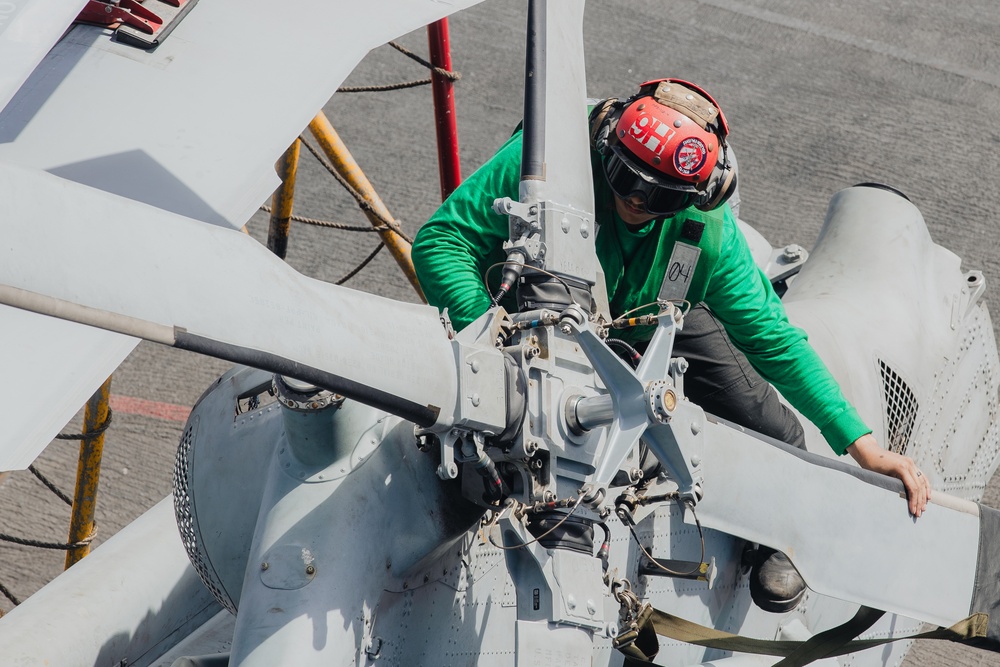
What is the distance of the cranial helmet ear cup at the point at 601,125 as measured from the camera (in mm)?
3158

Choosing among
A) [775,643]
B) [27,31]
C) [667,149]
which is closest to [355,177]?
[667,149]

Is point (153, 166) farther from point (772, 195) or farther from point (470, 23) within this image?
point (470, 23)

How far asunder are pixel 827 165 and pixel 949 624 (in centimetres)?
558

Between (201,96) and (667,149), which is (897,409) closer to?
(667,149)

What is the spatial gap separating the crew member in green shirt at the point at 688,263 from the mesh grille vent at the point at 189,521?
84 centimetres

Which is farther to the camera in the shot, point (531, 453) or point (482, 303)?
point (482, 303)

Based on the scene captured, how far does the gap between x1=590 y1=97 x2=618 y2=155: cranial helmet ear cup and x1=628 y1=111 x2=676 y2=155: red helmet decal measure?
0.11 meters

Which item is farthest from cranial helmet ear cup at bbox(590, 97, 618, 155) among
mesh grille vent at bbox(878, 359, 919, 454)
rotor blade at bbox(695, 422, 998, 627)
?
mesh grille vent at bbox(878, 359, 919, 454)

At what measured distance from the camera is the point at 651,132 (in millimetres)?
3021

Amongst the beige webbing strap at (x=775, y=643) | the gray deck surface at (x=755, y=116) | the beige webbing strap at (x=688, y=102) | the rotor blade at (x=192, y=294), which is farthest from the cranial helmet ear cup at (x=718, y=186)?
the gray deck surface at (x=755, y=116)

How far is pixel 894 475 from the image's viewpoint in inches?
131

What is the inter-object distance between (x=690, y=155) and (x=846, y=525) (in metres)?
Answer: 1.04

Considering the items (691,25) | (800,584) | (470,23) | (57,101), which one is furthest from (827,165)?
(57,101)

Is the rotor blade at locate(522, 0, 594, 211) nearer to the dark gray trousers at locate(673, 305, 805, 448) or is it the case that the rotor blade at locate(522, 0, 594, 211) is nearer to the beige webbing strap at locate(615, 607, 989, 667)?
the beige webbing strap at locate(615, 607, 989, 667)
